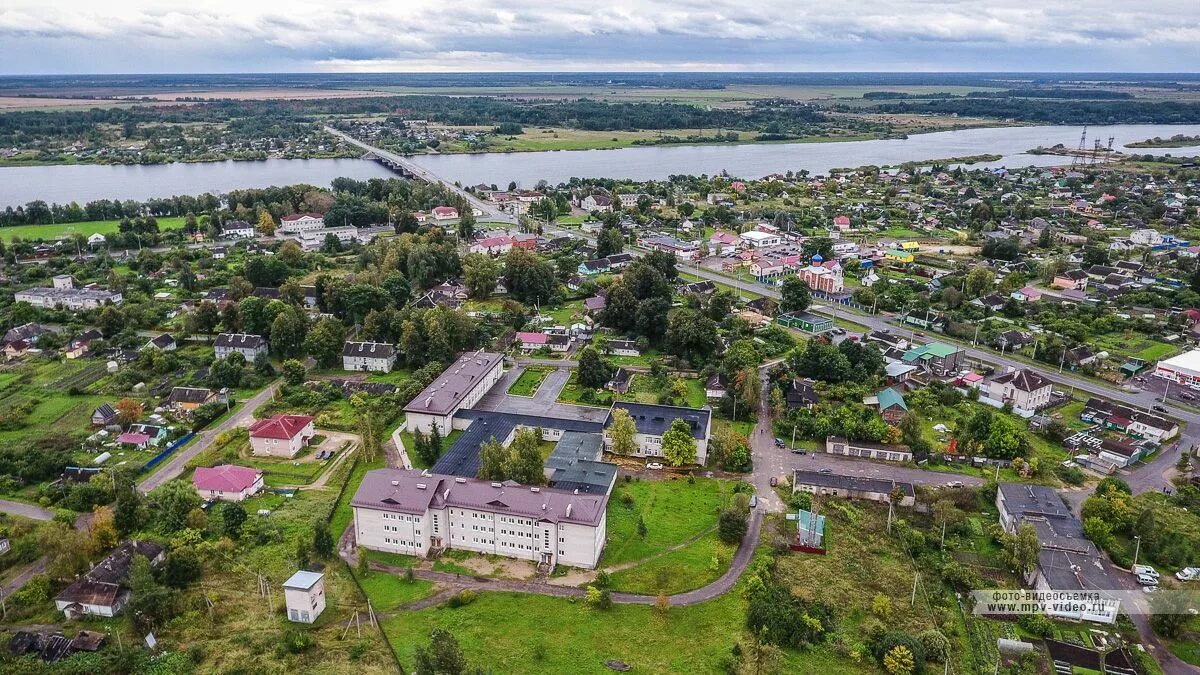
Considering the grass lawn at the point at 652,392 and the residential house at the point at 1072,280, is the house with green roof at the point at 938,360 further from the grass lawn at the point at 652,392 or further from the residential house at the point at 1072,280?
the residential house at the point at 1072,280

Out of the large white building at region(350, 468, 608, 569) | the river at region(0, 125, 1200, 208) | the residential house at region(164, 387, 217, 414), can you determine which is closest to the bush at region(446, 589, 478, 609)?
the large white building at region(350, 468, 608, 569)

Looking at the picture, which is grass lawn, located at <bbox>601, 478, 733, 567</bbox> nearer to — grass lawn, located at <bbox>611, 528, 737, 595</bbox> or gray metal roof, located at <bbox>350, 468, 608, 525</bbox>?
grass lawn, located at <bbox>611, 528, 737, 595</bbox>

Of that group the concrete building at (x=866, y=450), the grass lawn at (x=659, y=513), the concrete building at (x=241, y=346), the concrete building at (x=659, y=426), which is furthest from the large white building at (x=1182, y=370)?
the concrete building at (x=241, y=346)

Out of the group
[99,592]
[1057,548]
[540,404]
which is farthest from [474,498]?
[1057,548]

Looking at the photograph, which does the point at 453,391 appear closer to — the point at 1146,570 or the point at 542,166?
the point at 1146,570

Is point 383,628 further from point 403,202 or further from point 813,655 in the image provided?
point 403,202
